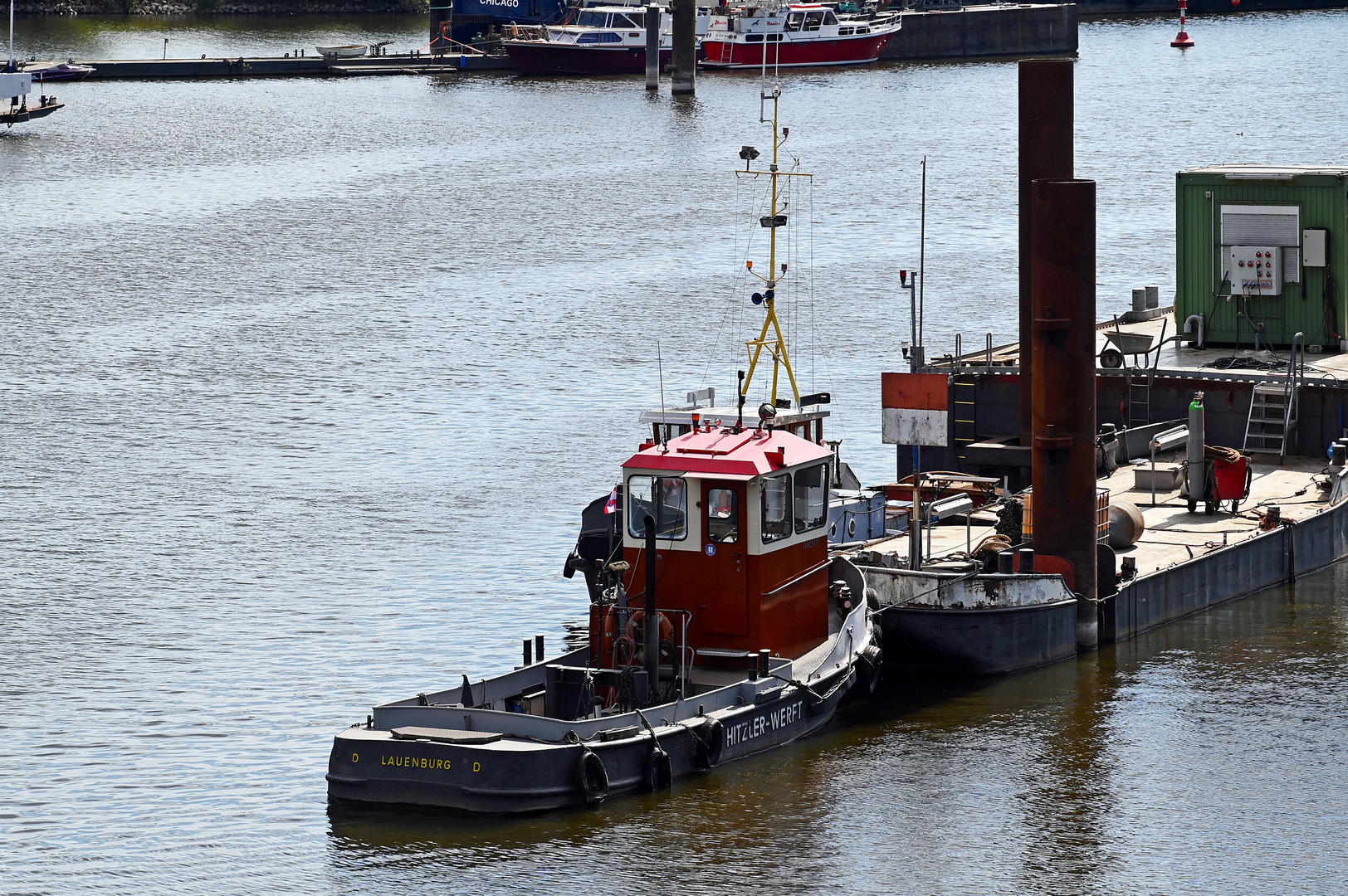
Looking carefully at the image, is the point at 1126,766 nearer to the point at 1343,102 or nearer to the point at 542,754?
the point at 542,754

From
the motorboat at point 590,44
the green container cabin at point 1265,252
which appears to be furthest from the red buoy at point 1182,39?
the green container cabin at point 1265,252

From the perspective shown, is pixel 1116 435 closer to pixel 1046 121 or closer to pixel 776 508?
pixel 1046 121

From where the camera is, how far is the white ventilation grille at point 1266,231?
125 feet

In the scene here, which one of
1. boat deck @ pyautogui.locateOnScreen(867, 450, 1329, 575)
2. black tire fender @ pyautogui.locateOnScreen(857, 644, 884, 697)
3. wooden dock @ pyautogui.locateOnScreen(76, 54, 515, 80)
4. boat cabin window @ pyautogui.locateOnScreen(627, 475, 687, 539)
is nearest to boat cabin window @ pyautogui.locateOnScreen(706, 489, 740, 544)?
boat cabin window @ pyautogui.locateOnScreen(627, 475, 687, 539)

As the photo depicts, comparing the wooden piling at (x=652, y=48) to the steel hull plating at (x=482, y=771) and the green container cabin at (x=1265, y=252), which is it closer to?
the green container cabin at (x=1265, y=252)

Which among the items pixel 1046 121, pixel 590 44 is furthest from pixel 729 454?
pixel 590 44

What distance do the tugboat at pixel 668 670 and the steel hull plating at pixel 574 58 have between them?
98917 mm

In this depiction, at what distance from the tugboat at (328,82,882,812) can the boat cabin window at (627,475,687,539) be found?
0.8 inches

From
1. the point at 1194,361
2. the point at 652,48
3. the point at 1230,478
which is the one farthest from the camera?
the point at 652,48

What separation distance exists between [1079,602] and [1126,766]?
3.92 meters

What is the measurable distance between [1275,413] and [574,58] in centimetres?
9172

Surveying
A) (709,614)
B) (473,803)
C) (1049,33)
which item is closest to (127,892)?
(473,803)

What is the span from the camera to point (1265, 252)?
126 feet

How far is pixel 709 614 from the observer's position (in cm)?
2412
